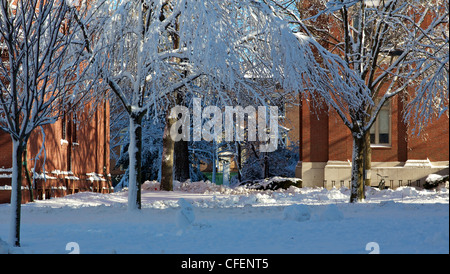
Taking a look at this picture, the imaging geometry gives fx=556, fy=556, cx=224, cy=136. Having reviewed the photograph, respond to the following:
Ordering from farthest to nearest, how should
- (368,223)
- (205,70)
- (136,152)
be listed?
(136,152) → (205,70) → (368,223)

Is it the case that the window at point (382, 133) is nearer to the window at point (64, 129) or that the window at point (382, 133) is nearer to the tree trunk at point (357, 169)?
the tree trunk at point (357, 169)

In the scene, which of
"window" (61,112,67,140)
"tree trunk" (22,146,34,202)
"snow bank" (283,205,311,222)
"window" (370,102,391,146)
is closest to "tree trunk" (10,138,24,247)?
"snow bank" (283,205,311,222)

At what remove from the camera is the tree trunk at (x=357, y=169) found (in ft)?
51.0

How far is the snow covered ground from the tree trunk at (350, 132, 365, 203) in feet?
5.45

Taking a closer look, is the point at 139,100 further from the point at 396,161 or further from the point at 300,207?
the point at 396,161

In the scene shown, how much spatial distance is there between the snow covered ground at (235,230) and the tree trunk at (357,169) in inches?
65.4

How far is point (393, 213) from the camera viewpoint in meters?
12.1

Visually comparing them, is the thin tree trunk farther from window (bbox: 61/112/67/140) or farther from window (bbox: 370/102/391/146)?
window (bbox: 370/102/391/146)

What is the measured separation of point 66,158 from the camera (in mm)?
21094

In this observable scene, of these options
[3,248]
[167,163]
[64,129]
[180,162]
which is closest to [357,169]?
[167,163]

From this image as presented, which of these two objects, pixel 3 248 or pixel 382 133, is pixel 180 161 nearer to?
pixel 382 133

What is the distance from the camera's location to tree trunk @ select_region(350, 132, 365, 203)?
15.5m
